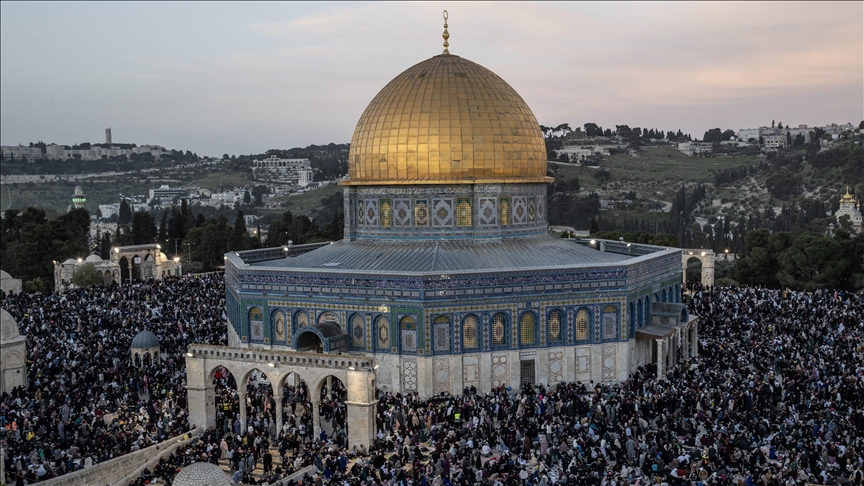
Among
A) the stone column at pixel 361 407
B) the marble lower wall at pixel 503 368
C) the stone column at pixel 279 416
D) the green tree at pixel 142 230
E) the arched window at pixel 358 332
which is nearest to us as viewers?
the stone column at pixel 361 407

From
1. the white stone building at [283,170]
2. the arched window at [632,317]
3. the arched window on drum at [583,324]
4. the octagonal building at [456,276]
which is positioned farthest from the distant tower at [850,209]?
the white stone building at [283,170]

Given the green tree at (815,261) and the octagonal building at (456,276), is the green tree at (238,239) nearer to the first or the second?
the octagonal building at (456,276)

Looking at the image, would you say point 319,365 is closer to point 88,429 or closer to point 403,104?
point 88,429

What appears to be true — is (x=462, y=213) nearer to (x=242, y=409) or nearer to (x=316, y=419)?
(x=316, y=419)

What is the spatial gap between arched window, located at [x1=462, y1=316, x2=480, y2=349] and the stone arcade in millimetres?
58

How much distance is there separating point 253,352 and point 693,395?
1081 cm

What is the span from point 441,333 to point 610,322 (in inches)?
203

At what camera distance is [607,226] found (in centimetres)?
10006

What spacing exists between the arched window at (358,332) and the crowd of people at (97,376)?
495cm

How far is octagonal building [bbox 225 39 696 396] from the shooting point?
81.2 feet

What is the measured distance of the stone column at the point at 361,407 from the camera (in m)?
19.9

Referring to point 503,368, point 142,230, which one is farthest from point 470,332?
point 142,230

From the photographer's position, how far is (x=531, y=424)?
20.0 m

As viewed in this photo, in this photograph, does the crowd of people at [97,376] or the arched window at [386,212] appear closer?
the crowd of people at [97,376]
